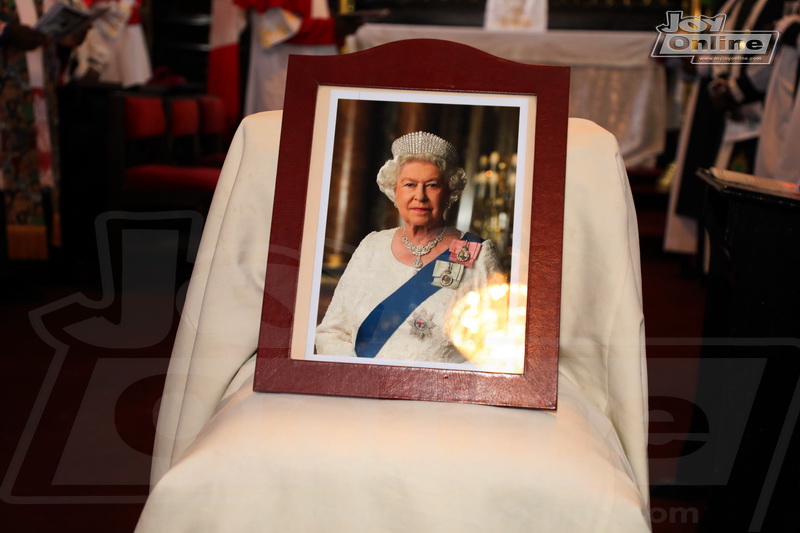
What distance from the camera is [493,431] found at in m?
0.81

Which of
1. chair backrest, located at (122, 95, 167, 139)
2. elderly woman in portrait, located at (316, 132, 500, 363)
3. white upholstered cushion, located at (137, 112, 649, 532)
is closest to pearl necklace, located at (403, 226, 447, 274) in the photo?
elderly woman in portrait, located at (316, 132, 500, 363)

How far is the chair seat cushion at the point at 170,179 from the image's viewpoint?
3.41 meters

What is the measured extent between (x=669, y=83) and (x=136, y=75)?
4007 millimetres

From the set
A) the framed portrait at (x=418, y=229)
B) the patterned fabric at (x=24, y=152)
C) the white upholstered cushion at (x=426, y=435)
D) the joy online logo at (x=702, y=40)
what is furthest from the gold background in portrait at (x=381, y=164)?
the patterned fabric at (x=24, y=152)

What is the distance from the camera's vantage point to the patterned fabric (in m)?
3.54

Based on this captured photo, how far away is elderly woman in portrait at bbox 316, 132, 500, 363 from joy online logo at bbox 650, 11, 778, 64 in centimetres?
100

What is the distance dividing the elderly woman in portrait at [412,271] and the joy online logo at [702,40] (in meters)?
1.00

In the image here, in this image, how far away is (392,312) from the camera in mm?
855

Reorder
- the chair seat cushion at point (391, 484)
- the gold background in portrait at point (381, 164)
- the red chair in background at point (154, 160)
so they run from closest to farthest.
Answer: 1. the chair seat cushion at point (391, 484)
2. the gold background in portrait at point (381, 164)
3. the red chair in background at point (154, 160)

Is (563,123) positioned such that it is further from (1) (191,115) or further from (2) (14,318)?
(1) (191,115)

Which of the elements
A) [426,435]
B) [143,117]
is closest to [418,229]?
[426,435]

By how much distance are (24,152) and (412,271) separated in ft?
11.2

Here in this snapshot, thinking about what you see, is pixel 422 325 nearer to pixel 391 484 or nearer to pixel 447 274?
pixel 447 274

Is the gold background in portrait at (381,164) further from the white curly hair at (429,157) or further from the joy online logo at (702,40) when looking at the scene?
the joy online logo at (702,40)
